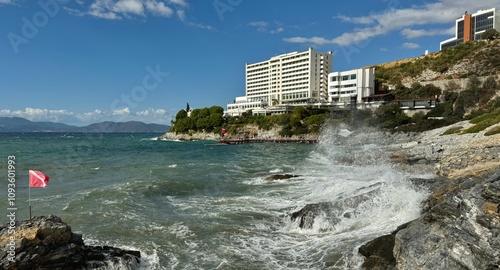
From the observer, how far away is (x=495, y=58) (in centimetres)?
9181

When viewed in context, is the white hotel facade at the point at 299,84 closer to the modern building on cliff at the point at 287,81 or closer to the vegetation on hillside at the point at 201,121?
the modern building on cliff at the point at 287,81

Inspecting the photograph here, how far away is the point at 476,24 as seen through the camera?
116188 millimetres

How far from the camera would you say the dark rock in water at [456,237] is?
7723 millimetres

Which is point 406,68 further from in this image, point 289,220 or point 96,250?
point 96,250

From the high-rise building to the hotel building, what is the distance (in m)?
8.52

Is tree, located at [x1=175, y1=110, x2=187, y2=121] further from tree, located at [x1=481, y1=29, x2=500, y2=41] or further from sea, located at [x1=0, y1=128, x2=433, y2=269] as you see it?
sea, located at [x1=0, y1=128, x2=433, y2=269]

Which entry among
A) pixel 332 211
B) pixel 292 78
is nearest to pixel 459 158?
pixel 332 211

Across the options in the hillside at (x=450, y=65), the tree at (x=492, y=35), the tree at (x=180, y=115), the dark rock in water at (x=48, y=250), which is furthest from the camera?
the tree at (x=180, y=115)

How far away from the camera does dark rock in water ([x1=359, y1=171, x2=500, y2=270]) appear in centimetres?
772

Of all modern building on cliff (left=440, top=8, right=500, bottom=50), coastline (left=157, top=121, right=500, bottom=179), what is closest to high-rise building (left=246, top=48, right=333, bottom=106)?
modern building on cliff (left=440, top=8, right=500, bottom=50)

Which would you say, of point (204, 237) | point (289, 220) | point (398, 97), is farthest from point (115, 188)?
point (398, 97)

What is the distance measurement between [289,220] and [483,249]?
835cm

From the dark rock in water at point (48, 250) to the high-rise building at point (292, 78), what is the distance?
108 meters

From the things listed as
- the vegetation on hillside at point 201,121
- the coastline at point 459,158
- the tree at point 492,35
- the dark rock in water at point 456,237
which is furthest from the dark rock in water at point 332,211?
the tree at point 492,35
